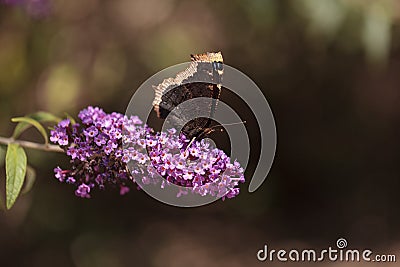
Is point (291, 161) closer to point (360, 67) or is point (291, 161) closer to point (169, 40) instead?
point (360, 67)

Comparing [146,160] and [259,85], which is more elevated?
[259,85]

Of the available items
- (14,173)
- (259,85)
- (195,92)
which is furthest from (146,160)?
(259,85)

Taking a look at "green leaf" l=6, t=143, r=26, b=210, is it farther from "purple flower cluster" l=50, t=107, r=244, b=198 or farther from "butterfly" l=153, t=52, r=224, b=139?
"butterfly" l=153, t=52, r=224, b=139

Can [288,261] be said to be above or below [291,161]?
below

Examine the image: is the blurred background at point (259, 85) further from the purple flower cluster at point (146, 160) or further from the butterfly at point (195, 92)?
the purple flower cluster at point (146, 160)

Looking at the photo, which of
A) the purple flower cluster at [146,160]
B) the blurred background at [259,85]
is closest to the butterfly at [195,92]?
the purple flower cluster at [146,160]

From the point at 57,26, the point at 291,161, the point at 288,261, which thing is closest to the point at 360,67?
the point at 291,161

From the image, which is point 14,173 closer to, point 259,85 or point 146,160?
point 146,160
